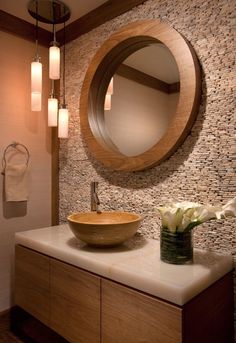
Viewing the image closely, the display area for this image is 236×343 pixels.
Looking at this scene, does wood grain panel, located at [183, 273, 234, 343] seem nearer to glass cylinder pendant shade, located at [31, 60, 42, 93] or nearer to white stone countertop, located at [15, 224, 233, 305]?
white stone countertop, located at [15, 224, 233, 305]

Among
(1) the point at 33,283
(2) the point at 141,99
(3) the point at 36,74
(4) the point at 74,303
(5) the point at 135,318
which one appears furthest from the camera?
(3) the point at 36,74

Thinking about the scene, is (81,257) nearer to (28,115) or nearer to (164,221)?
(164,221)

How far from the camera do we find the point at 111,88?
181cm

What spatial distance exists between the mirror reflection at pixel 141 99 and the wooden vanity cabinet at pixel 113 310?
31.4 inches

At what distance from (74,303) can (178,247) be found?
569 millimetres

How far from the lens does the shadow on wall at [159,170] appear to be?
139cm

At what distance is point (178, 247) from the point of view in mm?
1137

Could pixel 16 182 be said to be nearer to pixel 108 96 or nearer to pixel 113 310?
pixel 108 96

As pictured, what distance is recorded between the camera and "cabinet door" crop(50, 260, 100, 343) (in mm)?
1188

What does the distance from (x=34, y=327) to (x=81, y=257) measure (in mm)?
732

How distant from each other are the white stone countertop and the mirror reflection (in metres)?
0.61

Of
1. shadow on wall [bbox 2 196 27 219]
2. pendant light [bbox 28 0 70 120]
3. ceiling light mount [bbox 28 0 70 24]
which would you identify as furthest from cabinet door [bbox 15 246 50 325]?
ceiling light mount [bbox 28 0 70 24]

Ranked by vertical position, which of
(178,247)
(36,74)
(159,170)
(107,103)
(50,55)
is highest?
(50,55)

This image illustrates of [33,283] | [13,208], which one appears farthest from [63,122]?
[33,283]
